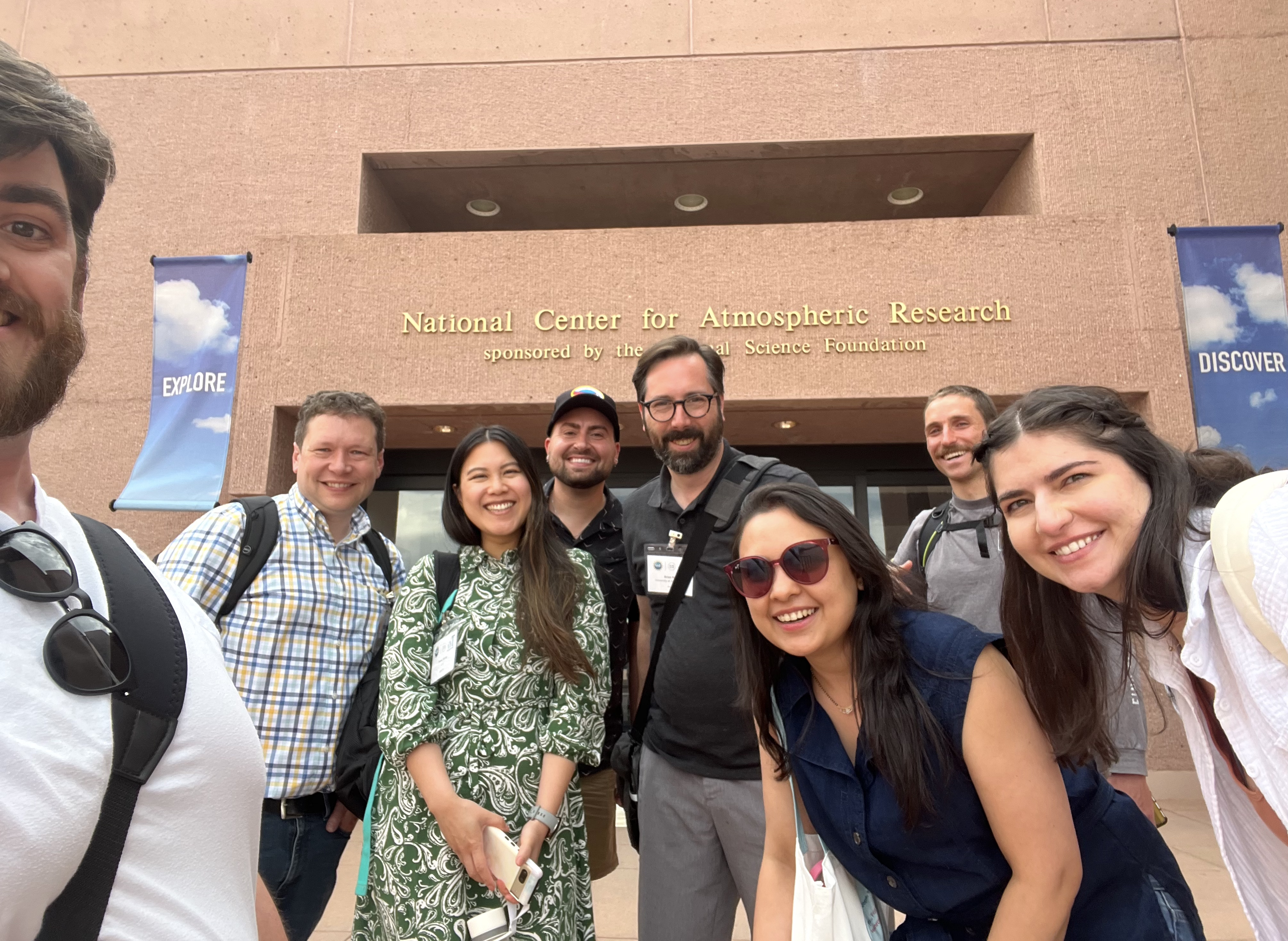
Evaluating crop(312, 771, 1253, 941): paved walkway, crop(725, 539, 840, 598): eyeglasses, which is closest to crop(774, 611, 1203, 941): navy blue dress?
crop(725, 539, 840, 598): eyeglasses

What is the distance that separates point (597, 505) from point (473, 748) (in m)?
1.34

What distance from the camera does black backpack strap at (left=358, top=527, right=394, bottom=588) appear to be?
308 centimetres

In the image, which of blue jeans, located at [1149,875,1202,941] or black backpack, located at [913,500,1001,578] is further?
black backpack, located at [913,500,1001,578]

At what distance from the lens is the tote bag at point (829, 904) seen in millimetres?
1871

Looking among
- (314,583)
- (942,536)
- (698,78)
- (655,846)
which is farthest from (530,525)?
(698,78)

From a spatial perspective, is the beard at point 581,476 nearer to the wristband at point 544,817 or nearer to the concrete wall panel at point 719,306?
the wristband at point 544,817

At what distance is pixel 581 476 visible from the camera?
338 cm

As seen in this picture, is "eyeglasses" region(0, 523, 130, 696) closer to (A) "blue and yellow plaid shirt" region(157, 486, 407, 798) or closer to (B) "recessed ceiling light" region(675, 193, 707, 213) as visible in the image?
(A) "blue and yellow plaid shirt" region(157, 486, 407, 798)

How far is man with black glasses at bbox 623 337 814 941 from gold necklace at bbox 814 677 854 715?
41 centimetres

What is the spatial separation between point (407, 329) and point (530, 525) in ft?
18.0

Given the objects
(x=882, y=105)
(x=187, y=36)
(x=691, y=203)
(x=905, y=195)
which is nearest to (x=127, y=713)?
(x=882, y=105)

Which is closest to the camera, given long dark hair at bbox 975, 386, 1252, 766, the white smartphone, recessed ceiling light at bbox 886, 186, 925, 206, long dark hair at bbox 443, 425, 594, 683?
long dark hair at bbox 975, 386, 1252, 766

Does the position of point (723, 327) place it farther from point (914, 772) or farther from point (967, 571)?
point (914, 772)

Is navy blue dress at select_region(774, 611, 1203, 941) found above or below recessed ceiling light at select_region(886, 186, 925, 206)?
below
